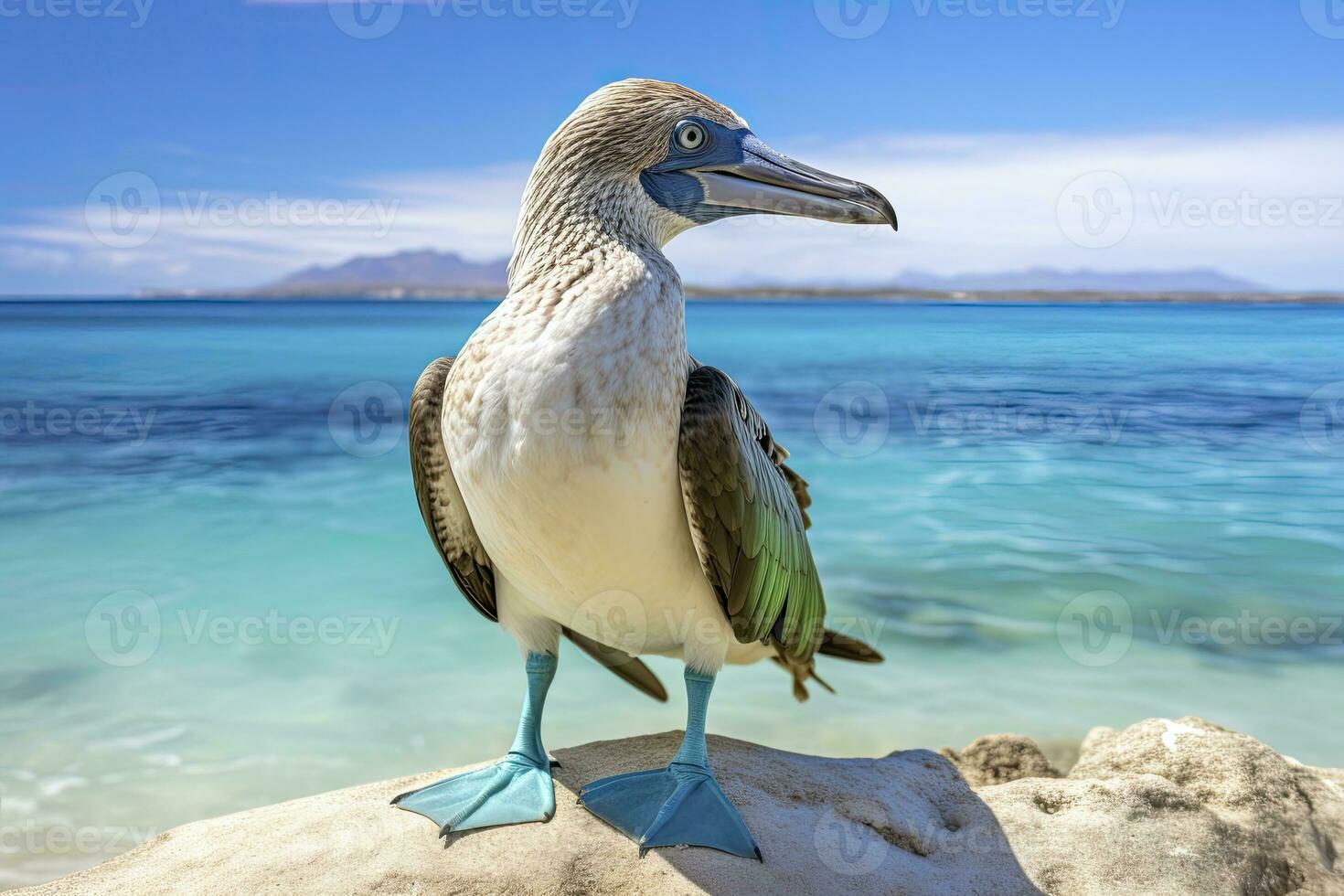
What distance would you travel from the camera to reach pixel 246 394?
20688mm

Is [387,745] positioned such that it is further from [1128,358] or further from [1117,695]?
[1128,358]

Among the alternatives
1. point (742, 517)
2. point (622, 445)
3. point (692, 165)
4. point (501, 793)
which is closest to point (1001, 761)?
point (742, 517)

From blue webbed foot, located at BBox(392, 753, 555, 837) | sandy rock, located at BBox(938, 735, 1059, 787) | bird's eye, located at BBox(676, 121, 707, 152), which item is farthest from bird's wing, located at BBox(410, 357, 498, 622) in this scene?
sandy rock, located at BBox(938, 735, 1059, 787)

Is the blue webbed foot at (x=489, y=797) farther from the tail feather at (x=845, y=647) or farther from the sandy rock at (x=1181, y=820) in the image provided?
the sandy rock at (x=1181, y=820)

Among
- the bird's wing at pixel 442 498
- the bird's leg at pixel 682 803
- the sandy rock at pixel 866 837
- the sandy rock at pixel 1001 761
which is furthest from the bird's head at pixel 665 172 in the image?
the sandy rock at pixel 1001 761

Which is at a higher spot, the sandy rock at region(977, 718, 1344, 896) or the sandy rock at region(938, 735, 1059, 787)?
the sandy rock at region(977, 718, 1344, 896)

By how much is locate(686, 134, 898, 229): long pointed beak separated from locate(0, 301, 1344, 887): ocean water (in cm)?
446

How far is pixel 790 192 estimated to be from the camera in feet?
10.1

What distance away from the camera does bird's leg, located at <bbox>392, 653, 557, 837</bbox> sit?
2.99m

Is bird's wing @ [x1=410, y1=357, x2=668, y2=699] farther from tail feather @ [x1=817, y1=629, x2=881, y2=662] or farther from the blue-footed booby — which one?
tail feather @ [x1=817, y1=629, x2=881, y2=662]

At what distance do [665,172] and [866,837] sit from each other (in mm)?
2231

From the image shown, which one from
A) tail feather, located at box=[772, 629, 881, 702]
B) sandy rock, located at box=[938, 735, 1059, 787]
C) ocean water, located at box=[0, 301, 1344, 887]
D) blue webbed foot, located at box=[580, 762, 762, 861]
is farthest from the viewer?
ocean water, located at box=[0, 301, 1344, 887]

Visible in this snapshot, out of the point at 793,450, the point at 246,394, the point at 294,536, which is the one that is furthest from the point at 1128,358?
the point at 246,394

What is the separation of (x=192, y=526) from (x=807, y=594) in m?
9.63
